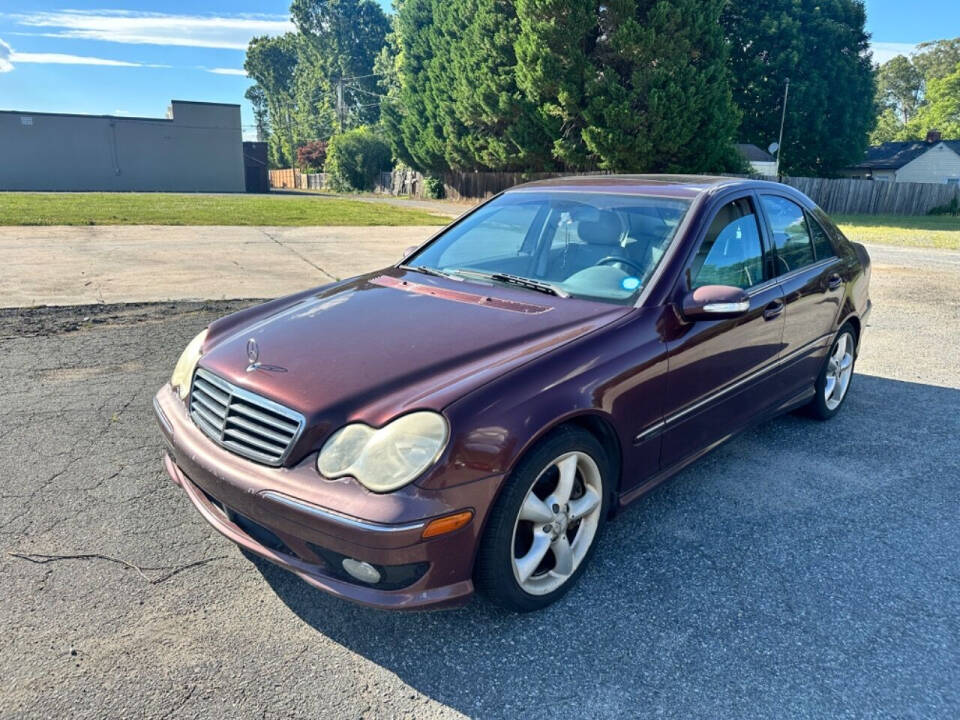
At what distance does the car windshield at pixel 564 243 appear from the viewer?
3221mm

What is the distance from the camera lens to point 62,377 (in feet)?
16.9

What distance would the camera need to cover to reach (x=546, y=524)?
2.53 metres

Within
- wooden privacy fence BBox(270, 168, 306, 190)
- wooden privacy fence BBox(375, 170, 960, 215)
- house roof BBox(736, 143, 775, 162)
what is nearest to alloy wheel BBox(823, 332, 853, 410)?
wooden privacy fence BBox(375, 170, 960, 215)

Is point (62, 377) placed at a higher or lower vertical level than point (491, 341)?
lower

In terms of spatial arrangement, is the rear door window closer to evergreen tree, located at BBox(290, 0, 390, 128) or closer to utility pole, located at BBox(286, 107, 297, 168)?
evergreen tree, located at BBox(290, 0, 390, 128)

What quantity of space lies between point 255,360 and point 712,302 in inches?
76.4

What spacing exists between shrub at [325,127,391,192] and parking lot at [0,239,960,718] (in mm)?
53248

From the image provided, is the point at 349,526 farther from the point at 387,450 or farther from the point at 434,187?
the point at 434,187

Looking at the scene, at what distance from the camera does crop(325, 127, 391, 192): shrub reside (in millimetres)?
54250

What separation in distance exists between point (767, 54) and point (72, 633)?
40.6m

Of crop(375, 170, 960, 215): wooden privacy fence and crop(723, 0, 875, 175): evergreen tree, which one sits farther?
crop(723, 0, 875, 175): evergreen tree

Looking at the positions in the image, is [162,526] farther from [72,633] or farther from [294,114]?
[294,114]

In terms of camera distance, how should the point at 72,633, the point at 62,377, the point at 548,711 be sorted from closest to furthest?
Result: the point at 548,711 → the point at 72,633 → the point at 62,377

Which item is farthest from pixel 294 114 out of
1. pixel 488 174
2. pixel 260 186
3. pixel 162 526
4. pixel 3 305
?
pixel 162 526
